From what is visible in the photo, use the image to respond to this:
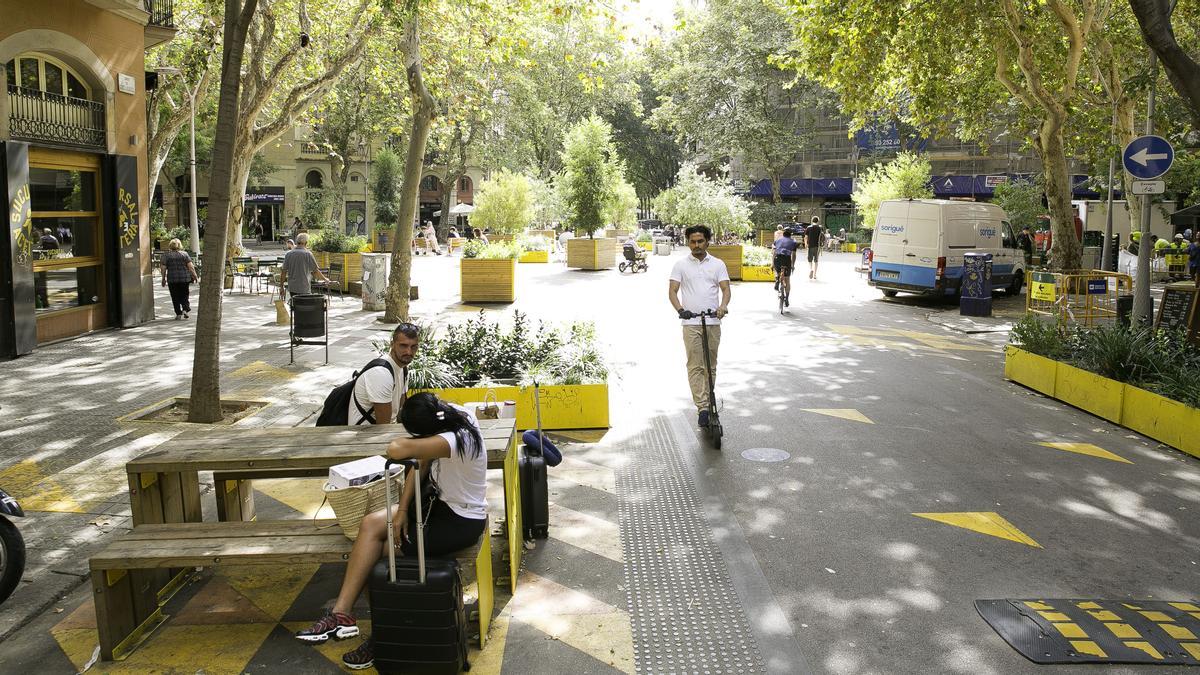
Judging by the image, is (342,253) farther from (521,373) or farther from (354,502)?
(354,502)

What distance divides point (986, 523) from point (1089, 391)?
4.67 meters

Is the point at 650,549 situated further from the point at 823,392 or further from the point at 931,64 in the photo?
the point at 931,64

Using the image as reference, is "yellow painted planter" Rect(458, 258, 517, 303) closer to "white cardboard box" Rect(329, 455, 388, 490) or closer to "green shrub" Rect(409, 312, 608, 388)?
"green shrub" Rect(409, 312, 608, 388)

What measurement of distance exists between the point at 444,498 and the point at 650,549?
1.81 metres

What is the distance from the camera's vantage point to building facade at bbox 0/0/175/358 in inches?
509

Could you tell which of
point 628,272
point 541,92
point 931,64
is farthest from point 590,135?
point 541,92

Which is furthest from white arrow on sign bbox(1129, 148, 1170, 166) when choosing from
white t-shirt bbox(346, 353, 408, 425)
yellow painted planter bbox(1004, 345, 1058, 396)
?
white t-shirt bbox(346, 353, 408, 425)

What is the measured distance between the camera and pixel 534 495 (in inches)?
231

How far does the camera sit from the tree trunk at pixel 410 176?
599 inches

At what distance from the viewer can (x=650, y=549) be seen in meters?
5.89

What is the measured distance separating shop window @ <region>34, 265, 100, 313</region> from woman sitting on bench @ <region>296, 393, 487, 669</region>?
38.7 ft

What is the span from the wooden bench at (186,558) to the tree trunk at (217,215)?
4.22 m

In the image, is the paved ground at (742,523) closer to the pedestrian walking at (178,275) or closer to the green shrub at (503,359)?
the green shrub at (503,359)

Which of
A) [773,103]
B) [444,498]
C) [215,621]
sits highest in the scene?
[773,103]
